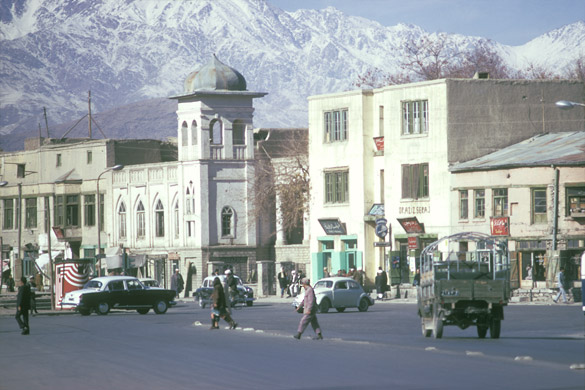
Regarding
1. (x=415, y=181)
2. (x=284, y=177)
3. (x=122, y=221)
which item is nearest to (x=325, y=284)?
(x=415, y=181)

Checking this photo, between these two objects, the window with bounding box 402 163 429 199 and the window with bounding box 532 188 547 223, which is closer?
the window with bounding box 532 188 547 223

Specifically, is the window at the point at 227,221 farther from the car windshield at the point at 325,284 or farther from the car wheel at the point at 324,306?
the car wheel at the point at 324,306

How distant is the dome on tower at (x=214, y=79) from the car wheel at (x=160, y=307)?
32670 millimetres

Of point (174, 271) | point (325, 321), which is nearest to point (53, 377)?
point (325, 321)

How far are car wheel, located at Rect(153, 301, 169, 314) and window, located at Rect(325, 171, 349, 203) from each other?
20.7 m

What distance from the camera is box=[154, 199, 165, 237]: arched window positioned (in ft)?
283

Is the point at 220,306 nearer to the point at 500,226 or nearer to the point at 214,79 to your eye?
the point at 500,226

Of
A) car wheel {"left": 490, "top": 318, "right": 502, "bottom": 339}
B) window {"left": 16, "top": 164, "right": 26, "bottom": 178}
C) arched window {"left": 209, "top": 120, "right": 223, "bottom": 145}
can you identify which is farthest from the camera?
window {"left": 16, "top": 164, "right": 26, "bottom": 178}

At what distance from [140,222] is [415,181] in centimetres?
2751

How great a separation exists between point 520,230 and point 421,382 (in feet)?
140

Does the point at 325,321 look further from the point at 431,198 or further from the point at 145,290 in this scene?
the point at 431,198

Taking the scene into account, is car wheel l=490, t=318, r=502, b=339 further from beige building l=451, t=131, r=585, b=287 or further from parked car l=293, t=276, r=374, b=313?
beige building l=451, t=131, r=585, b=287

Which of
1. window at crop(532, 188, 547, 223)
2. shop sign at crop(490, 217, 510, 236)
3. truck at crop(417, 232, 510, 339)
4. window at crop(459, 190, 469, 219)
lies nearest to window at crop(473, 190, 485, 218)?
window at crop(459, 190, 469, 219)

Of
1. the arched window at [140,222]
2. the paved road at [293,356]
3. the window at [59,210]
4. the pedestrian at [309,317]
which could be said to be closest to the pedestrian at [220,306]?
the paved road at [293,356]
